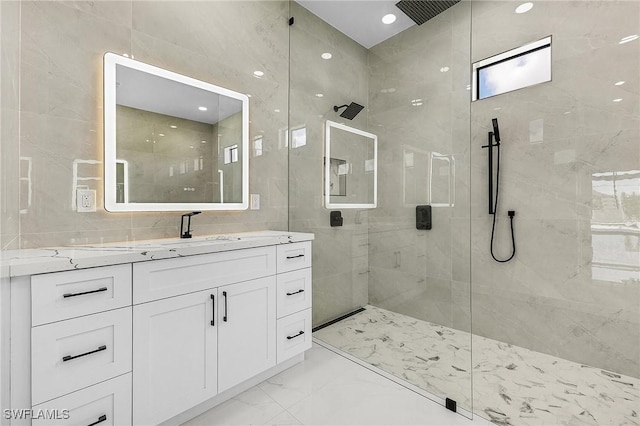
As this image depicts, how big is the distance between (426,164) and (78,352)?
204 centimetres

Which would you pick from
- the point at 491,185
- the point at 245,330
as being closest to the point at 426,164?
the point at 491,185

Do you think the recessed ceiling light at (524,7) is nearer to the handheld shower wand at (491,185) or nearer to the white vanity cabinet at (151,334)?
the handheld shower wand at (491,185)

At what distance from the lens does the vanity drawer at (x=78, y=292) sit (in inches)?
41.1

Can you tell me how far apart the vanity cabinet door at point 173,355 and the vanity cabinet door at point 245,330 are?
0.05 meters

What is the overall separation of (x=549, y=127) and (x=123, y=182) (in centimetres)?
287

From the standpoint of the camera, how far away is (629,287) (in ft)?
6.16

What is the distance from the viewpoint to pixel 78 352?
1125 mm

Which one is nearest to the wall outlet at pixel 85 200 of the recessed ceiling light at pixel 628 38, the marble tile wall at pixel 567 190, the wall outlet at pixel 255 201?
the wall outlet at pixel 255 201

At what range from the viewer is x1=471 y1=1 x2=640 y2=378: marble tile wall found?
74.0 inches

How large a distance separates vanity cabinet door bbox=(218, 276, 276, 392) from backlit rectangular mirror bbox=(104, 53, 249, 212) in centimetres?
68

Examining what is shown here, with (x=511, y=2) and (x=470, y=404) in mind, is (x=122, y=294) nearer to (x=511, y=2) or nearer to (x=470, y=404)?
(x=470, y=404)

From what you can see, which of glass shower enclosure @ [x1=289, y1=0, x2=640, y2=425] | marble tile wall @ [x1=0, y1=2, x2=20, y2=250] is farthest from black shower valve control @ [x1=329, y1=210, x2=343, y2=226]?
marble tile wall @ [x1=0, y1=2, x2=20, y2=250]

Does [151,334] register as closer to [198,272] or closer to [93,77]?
[198,272]

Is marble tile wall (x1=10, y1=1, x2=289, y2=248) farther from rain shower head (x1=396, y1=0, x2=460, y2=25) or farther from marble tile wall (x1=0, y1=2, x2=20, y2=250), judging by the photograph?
rain shower head (x1=396, y1=0, x2=460, y2=25)
